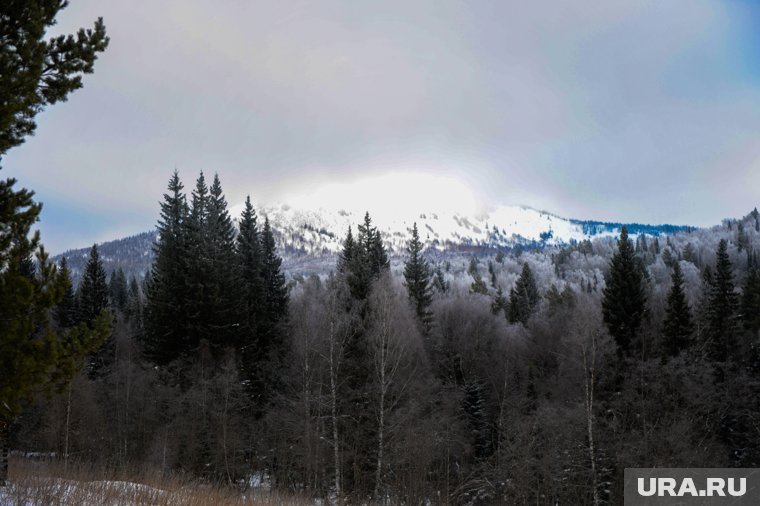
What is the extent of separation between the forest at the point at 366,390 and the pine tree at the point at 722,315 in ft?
0.55

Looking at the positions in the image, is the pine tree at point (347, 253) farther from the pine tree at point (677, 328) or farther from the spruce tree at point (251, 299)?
the pine tree at point (677, 328)

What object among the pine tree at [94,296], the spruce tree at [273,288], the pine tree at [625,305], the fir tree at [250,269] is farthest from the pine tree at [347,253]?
the pine tree at [94,296]

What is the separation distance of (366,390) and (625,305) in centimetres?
2954

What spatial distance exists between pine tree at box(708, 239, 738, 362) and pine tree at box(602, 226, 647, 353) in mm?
6645

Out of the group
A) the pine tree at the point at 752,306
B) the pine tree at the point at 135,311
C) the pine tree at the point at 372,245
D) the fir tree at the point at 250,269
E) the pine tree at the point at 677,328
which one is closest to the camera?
the fir tree at the point at 250,269

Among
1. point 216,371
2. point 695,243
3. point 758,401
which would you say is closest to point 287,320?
point 216,371

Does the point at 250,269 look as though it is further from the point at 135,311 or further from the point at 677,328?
the point at 677,328

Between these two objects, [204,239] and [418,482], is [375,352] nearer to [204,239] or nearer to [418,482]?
[418,482]

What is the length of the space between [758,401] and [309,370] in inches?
1378

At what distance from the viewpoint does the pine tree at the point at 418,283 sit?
5188 centimetres

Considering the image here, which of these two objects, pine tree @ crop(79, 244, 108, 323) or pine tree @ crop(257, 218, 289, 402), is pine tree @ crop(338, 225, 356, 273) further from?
pine tree @ crop(79, 244, 108, 323)

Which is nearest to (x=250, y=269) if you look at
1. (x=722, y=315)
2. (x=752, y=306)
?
(x=722, y=315)

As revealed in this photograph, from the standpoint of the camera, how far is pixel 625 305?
157ft

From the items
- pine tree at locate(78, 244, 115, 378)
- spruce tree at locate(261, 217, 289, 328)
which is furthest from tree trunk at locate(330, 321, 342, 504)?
pine tree at locate(78, 244, 115, 378)
